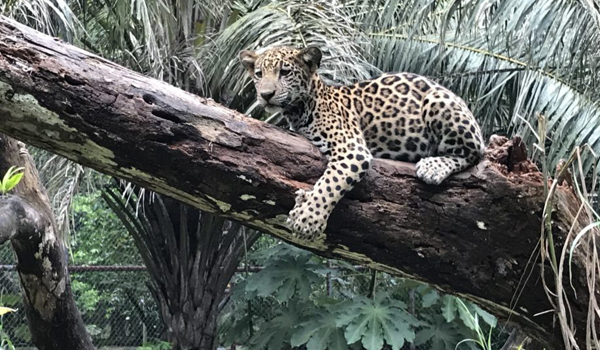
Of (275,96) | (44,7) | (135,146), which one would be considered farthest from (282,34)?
(135,146)

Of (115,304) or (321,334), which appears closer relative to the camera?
(321,334)

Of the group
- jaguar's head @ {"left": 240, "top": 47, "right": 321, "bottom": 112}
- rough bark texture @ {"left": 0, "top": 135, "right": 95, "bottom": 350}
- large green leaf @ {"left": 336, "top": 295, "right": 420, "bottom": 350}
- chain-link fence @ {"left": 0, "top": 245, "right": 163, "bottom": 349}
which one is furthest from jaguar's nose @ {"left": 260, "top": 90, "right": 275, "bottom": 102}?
chain-link fence @ {"left": 0, "top": 245, "right": 163, "bottom": 349}

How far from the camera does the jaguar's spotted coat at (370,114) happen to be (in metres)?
3.59

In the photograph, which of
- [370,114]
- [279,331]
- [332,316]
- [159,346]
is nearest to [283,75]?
[370,114]

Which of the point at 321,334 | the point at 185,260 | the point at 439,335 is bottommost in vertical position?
the point at 185,260

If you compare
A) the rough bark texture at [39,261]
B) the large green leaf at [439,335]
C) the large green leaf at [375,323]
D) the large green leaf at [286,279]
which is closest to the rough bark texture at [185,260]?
the large green leaf at [286,279]

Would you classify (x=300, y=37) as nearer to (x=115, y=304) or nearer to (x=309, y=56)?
(x=309, y=56)

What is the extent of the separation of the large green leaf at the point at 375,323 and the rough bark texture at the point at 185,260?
1712mm

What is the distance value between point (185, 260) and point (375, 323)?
244 cm

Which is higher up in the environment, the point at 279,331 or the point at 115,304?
the point at 279,331

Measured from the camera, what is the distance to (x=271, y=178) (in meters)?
3.25

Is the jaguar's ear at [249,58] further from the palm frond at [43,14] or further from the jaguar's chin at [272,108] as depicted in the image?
the palm frond at [43,14]

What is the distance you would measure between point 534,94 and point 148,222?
4159 millimetres

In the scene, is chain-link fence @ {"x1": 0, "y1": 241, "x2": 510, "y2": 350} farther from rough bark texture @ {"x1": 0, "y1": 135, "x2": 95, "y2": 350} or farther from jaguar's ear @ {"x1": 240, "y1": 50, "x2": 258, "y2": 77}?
jaguar's ear @ {"x1": 240, "y1": 50, "x2": 258, "y2": 77}
